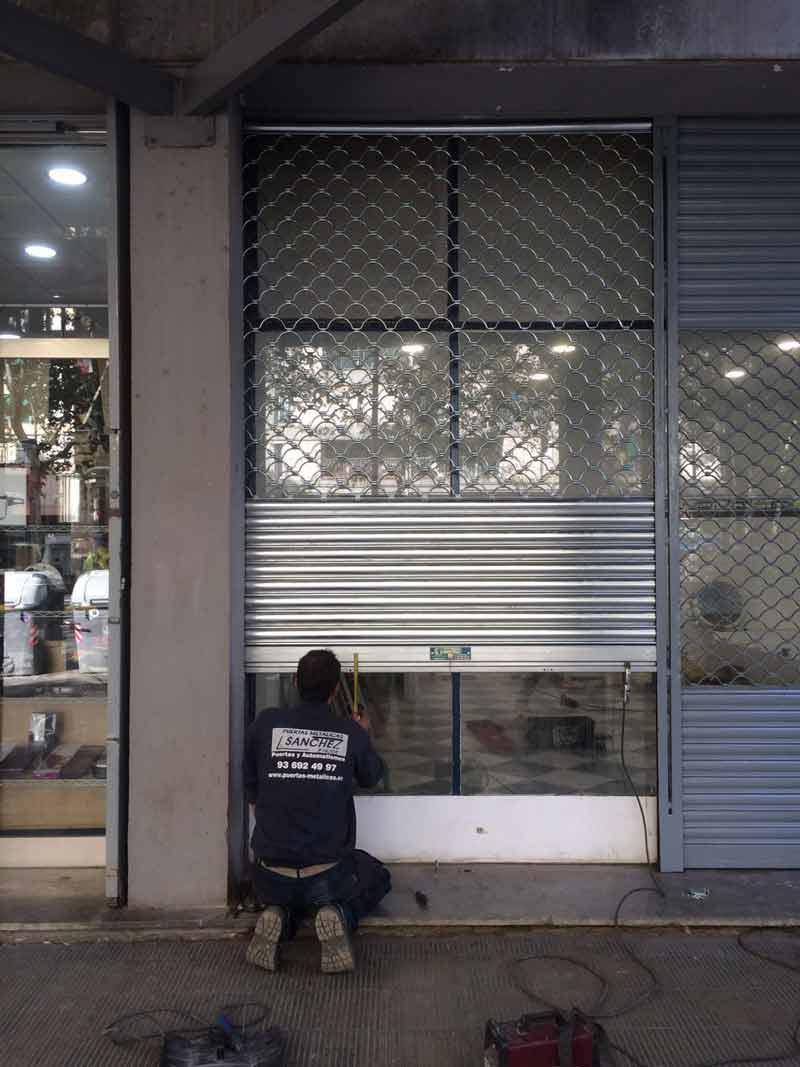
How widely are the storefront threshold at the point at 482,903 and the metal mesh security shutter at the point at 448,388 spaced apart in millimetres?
1157

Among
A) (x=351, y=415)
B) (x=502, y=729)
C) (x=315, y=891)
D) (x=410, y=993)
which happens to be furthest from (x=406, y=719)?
(x=351, y=415)

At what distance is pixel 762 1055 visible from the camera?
116 inches

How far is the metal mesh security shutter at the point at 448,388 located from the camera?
14.5 ft

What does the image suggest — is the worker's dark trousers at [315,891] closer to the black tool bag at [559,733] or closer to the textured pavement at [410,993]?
the textured pavement at [410,993]

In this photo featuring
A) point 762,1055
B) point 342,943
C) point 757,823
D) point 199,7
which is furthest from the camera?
point 757,823

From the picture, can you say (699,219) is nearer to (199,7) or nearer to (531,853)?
(199,7)

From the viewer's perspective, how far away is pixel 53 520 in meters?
4.53

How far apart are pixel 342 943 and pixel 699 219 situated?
382 cm

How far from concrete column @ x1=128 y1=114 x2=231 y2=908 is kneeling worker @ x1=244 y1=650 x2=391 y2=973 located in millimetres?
490

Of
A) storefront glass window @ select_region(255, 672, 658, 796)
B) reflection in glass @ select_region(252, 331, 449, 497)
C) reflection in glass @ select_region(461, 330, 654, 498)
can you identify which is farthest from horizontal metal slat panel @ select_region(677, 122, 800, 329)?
storefront glass window @ select_region(255, 672, 658, 796)

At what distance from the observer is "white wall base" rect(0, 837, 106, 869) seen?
442 centimetres

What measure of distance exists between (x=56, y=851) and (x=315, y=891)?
1657 mm

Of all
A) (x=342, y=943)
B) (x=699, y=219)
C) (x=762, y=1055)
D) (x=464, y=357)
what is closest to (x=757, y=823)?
(x=762, y=1055)

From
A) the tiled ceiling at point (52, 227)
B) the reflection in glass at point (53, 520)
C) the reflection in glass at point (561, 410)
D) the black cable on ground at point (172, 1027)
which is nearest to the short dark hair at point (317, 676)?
the black cable on ground at point (172, 1027)
